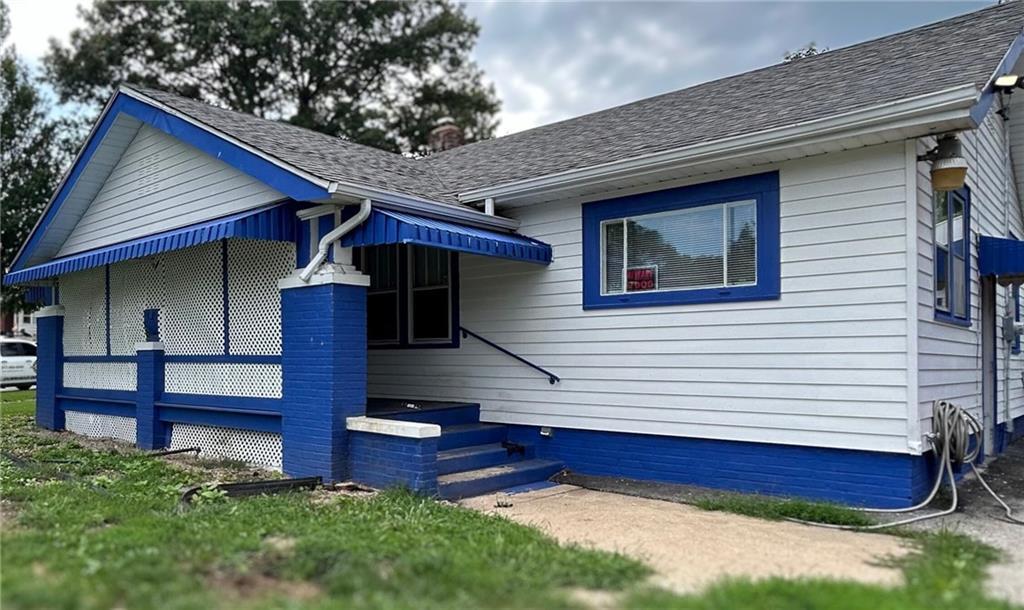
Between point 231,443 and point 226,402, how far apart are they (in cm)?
49

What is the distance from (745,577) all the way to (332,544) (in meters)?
2.45

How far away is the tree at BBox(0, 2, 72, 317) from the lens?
22734 mm

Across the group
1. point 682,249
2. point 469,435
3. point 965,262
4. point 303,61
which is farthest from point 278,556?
point 303,61

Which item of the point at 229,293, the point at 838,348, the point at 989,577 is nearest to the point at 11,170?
the point at 229,293

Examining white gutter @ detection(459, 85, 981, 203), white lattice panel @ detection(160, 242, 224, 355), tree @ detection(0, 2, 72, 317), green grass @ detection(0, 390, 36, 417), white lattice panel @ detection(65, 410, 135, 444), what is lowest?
green grass @ detection(0, 390, 36, 417)

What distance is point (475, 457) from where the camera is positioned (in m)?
7.46

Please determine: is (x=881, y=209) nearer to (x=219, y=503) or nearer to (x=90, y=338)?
(x=219, y=503)

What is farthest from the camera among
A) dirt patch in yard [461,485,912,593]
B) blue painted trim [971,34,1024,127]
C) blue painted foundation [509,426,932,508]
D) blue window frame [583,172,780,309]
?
blue window frame [583,172,780,309]

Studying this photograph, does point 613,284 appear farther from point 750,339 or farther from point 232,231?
point 232,231

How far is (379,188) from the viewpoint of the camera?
731cm

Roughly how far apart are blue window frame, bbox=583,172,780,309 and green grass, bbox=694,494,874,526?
1.79 meters

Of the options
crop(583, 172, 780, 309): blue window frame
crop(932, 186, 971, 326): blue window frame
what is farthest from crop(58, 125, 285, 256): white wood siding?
crop(932, 186, 971, 326): blue window frame

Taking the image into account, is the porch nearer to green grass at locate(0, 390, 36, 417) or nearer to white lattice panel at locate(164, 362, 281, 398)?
white lattice panel at locate(164, 362, 281, 398)

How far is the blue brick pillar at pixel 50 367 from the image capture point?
12.0 meters
